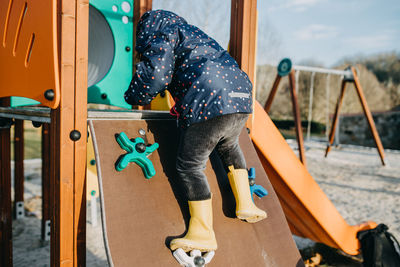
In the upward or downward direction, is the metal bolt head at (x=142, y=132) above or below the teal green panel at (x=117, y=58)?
below

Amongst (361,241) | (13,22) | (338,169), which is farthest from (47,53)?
(338,169)

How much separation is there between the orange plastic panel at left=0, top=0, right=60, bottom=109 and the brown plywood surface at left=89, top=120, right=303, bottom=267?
0.87ft

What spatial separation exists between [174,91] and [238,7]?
2.67 ft

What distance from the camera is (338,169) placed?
6.51 meters

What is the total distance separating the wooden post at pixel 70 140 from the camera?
1.25 m

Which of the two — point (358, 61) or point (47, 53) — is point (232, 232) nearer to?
point (47, 53)

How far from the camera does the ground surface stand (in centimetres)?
265

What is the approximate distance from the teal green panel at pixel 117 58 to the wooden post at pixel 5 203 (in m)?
0.76

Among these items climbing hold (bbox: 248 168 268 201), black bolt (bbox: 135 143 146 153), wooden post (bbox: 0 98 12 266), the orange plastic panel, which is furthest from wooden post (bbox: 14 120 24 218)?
climbing hold (bbox: 248 168 268 201)

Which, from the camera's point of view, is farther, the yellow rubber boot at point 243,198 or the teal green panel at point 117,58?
the teal green panel at point 117,58

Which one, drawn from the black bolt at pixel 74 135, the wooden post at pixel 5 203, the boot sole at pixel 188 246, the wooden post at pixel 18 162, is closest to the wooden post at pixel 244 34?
the boot sole at pixel 188 246

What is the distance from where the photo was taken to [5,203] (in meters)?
2.19

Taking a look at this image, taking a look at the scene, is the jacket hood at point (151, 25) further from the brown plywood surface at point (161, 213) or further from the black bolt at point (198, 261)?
the black bolt at point (198, 261)

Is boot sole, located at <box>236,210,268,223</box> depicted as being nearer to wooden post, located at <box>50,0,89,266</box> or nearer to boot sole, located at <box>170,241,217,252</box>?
boot sole, located at <box>170,241,217,252</box>
